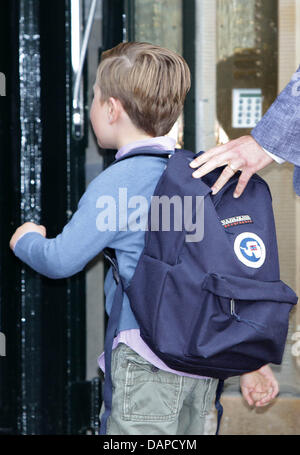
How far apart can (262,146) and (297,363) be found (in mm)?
1106

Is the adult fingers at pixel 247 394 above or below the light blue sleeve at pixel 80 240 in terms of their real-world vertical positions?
below

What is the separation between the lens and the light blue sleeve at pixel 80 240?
1719mm

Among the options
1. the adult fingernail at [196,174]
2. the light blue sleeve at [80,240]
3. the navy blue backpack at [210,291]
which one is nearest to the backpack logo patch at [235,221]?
the navy blue backpack at [210,291]

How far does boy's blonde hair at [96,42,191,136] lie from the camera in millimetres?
1804

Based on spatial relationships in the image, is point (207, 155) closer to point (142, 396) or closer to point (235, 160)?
point (235, 160)

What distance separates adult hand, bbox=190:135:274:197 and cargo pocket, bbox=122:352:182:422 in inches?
17.6

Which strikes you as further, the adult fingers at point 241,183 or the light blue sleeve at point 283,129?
the light blue sleeve at point 283,129

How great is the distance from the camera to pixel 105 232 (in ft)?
5.70

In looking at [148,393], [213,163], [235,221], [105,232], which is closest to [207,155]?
[213,163]

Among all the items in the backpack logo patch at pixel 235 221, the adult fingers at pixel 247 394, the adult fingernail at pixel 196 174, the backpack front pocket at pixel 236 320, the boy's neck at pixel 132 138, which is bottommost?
the adult fingers at pixel 247 394

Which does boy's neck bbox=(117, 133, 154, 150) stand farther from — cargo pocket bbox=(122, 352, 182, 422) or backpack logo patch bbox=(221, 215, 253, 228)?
cargo pocket bbox=(122, 352, 182, 422)

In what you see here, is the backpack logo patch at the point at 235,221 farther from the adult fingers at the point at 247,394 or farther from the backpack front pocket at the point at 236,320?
the adult fingers at the point at 247,394

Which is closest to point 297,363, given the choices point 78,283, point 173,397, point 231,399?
point 231,399

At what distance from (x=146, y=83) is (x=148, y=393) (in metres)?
0.74
